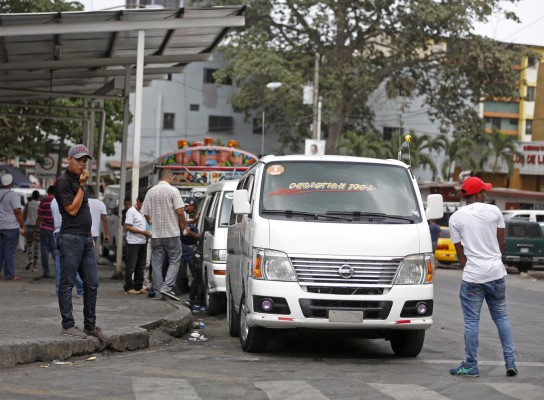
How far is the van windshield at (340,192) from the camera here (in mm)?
11883

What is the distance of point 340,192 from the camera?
39.7ft

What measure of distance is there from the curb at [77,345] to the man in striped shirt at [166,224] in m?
3.12

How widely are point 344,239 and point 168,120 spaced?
64.4 m

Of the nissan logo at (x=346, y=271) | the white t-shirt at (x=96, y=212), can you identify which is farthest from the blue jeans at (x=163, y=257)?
the nissan logo at (x=346, y=271)

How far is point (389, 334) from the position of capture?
11969mm

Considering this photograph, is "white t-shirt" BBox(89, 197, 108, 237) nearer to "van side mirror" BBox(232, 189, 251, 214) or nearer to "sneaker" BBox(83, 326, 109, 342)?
"van side mirror" BBox(232, 189, 251, 214)

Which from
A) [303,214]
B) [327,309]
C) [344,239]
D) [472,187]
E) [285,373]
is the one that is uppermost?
[472,187]

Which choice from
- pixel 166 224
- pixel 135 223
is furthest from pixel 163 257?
pixel 135 223

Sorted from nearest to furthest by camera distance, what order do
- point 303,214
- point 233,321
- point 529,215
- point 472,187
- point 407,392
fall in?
point 407,392
point 472,187
point 303,214
point 233,321
point 529,215

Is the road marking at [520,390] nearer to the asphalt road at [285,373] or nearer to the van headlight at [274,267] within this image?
the asphalt road at [285,373]

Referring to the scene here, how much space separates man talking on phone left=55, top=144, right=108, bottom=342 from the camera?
36.7ft

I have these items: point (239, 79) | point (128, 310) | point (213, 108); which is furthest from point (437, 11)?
point (128, 310)

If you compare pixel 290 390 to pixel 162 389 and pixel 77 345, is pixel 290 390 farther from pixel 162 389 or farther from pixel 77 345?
pixel 77 345

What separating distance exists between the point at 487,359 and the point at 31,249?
16234mm
